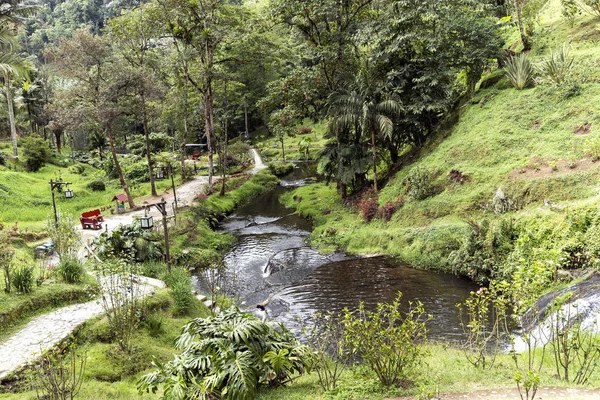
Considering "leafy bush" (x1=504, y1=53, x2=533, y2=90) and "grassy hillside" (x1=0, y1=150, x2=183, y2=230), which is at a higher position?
"leafy bush" (x1=504, y1=53, x2=533, y2=90)

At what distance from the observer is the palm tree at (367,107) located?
20000 millimetres

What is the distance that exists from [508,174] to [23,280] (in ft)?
50.5

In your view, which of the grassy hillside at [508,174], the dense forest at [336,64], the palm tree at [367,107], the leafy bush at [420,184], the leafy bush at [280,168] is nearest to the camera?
A: the grassy hillside at [508,174]

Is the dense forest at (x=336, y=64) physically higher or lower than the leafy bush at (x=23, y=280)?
higher

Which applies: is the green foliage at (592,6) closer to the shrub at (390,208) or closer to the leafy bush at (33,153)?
the shrub at (390,208)

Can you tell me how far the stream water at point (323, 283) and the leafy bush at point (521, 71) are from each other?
10.2 meters

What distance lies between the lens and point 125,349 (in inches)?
351

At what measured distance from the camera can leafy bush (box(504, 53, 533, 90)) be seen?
18859 millimetres

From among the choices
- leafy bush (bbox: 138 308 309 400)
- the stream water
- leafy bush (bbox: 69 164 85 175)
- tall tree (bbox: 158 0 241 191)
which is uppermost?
tall tree (bbox: 158 0 241 191)

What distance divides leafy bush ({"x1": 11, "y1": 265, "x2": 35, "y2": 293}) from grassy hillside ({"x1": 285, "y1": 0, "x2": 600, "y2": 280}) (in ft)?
37.0

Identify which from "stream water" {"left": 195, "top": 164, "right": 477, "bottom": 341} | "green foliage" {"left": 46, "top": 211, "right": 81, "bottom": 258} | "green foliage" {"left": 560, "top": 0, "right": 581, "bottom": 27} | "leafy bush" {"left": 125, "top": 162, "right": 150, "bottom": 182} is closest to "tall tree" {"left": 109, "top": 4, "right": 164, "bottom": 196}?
"stream water" {"left": 195, "top": 164, "right": 477, "bottom": 341}

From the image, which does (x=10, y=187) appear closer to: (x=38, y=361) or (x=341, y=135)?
(x=341, y=135)

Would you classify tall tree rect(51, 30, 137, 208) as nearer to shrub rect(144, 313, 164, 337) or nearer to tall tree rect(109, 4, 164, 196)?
tall tree rect(109, 4, 164, 196)

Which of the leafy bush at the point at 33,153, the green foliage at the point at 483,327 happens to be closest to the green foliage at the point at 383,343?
the green foliage at the point at 483,327
